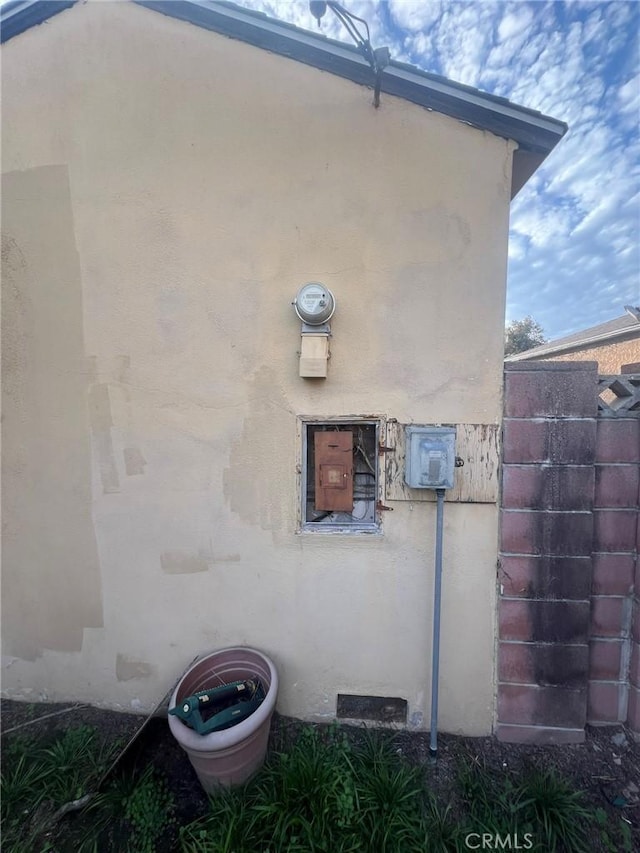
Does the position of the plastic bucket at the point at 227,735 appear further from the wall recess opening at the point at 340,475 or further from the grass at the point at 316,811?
the wall recess opening at the point at 340,475

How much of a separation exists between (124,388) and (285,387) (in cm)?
113

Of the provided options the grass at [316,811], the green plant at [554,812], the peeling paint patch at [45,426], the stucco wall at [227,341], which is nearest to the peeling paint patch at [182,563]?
the stucco wall at [227,341]

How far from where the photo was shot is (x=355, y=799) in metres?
1.93

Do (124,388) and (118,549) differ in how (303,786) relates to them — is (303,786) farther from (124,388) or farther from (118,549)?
(124,388)

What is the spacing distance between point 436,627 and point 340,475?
112cm

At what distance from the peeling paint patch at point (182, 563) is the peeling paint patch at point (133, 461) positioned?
0.61 metres

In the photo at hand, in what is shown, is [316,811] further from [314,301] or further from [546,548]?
[314,301]

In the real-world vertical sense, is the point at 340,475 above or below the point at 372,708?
above

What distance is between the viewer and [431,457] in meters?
2.15

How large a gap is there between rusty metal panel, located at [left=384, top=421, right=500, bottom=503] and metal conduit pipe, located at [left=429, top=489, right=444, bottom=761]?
15 cm

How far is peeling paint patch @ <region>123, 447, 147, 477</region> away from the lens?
2453 millimetres

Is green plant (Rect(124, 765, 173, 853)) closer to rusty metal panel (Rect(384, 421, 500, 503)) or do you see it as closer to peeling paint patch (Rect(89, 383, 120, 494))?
peeling paint patch (Rect(89, 383, 120, 494))

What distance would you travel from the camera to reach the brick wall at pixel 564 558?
7.30ft

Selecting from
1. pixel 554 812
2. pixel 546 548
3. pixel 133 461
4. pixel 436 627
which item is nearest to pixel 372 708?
pixel 436 627
